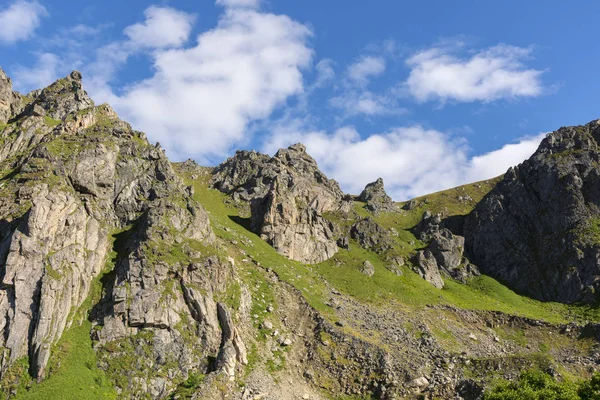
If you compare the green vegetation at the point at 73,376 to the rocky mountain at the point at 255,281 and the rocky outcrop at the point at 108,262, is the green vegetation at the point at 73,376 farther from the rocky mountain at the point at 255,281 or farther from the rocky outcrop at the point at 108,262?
the rocky outcrop at the point at 108,262

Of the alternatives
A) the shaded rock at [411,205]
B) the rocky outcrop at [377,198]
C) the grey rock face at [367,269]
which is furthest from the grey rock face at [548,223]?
the grey rock face at [367,269]

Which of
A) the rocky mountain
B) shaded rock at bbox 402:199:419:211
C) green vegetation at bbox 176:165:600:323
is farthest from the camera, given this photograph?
shaded rock at bbox 402:199:419:211

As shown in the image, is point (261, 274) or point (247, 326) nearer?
point (247, 326)

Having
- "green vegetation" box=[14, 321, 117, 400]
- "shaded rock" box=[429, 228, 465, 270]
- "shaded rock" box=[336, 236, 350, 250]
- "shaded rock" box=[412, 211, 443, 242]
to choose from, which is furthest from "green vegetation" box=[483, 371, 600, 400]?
"shaded rock" box=[412, 211, 443, 242]

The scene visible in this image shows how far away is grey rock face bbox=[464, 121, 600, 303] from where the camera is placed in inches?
4018

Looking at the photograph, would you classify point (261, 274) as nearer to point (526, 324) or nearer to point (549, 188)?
point (526, 324)

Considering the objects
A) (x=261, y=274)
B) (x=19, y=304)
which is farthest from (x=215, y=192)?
(x=19, y=304)

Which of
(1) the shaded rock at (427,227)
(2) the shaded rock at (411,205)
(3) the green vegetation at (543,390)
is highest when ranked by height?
(2) the shaded rock at (411,205)

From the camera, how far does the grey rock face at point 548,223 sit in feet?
335

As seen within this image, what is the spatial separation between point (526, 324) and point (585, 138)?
2795 inches

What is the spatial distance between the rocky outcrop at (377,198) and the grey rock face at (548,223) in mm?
32783

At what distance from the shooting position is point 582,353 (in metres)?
76.5

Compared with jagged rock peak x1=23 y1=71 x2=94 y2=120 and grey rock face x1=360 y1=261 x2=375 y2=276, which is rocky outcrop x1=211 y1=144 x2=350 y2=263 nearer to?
grey rock face x1=360 y1=261 x2=375 y2=276

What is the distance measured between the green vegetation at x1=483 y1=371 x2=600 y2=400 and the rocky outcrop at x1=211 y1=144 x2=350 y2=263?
191ft
